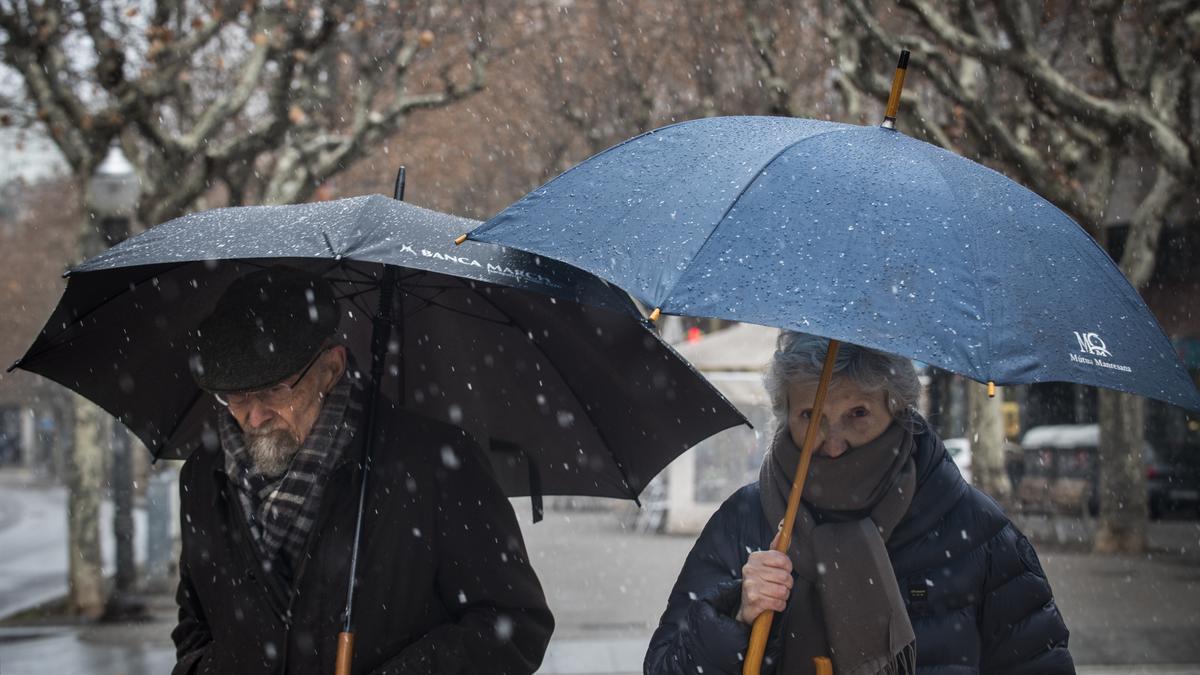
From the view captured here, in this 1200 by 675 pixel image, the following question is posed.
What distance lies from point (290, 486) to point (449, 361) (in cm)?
75

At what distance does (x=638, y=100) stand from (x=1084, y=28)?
976cm

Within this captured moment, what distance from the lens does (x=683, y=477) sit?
2178 centimetres

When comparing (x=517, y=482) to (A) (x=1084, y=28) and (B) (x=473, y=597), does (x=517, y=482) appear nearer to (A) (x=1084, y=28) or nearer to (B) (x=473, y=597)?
(B) (x=473, y=597)

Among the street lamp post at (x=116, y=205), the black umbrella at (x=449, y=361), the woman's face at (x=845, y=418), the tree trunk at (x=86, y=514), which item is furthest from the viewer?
the tree trunk at (x=86, y=514)

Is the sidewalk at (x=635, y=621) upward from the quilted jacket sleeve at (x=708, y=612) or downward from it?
downward

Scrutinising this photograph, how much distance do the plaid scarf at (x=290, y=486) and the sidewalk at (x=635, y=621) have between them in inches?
278

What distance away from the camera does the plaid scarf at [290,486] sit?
325 cm

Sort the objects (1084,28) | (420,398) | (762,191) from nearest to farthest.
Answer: (762,191), (420,398), (1084,28)

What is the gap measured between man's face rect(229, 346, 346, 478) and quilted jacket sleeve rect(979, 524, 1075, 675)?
1.61 meters

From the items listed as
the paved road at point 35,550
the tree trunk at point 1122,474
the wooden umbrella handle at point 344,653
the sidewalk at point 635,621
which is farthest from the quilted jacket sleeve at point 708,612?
the tree trunk at point 1122,474

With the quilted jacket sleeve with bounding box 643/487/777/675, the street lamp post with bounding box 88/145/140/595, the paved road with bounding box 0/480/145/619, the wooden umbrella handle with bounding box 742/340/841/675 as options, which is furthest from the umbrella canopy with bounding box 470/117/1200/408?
the paved road with bounding box 0/480/145/619

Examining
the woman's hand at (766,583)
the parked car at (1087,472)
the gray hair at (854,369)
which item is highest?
the gray hair at (854,369)

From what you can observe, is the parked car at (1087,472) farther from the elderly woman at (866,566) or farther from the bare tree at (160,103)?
the elderly woman at (866,566)

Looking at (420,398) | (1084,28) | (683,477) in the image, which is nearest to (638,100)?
(683,477)
